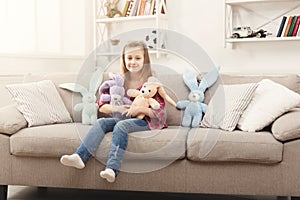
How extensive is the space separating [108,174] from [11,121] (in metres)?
0.70

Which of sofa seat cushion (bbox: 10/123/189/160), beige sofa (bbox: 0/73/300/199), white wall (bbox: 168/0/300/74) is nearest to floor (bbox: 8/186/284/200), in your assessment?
beige sofa (bbox: 0/73/300/199)

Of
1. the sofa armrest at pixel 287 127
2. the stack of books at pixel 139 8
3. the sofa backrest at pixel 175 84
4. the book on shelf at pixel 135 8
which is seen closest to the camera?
the sofa armrest at pixel 287 127

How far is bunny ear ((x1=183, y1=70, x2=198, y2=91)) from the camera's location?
115 inches

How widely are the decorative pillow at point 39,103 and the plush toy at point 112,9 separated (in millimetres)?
1680

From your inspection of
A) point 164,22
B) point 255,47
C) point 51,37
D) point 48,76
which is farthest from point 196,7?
point 48,76

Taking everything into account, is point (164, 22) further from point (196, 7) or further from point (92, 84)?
point (92, 84)

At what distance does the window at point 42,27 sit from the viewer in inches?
156

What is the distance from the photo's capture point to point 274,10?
156 inches

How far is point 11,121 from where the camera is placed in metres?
2.58

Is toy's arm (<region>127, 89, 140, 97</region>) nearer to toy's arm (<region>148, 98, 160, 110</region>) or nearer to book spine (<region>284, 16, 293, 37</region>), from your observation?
toy's arm (<region>148, 98, 160, 110</region>)

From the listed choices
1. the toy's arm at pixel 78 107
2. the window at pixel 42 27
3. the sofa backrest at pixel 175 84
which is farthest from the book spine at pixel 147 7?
the toy's arm at pixel 78 107

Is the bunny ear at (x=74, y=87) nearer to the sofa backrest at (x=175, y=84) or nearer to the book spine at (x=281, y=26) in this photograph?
the sofa backrest at (x=175, y=84)

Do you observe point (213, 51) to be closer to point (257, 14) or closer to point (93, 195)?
point (257, 14)

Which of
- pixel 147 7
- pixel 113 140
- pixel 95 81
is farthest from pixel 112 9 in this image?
pixel 113 140
